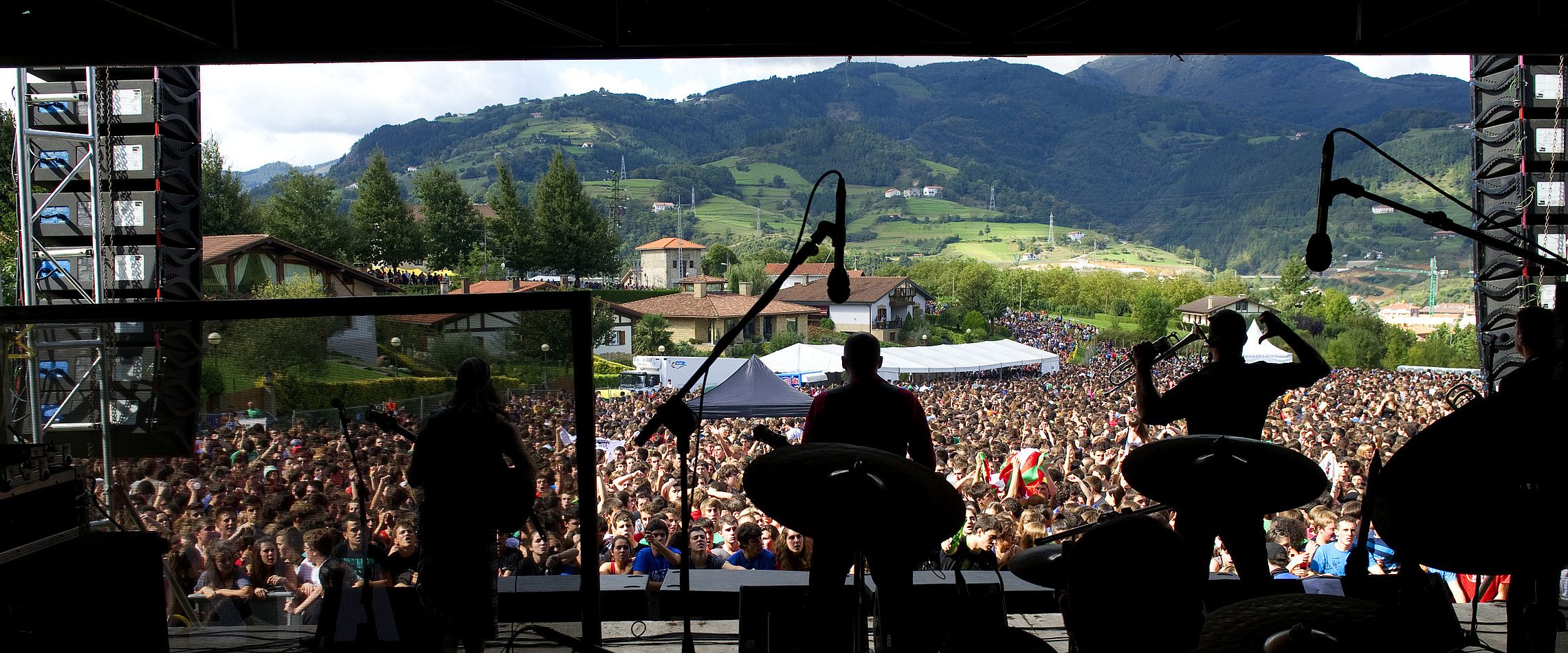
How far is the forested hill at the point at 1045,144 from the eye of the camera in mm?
64000

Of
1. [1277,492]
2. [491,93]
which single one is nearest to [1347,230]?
[1277,492]

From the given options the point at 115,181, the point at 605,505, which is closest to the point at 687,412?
the point at 605,505

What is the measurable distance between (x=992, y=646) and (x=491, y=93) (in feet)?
400

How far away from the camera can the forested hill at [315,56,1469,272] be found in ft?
210

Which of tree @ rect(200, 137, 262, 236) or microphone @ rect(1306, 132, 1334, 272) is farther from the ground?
tree @ rect(200, 137, 262, 236)

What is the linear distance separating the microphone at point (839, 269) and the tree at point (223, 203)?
3711 centimetres

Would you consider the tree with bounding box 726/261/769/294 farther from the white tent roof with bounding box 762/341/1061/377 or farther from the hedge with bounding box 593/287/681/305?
the white tent roof with bounding box 762/341/1061/377

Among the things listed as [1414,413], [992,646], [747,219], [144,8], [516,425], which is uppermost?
[747,219]

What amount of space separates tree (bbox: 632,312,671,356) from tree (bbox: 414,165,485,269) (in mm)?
7219

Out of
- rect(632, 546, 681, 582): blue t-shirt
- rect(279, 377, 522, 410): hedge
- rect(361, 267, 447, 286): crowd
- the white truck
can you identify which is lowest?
the white truck

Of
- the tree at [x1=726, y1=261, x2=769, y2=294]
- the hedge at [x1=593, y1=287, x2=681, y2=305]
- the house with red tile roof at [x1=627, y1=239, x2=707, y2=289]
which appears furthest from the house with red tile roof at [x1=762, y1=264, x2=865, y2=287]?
the house with red tile roof at [x1=627, y1=239, x2=707, y2=289]

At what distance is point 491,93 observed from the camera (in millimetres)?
114688

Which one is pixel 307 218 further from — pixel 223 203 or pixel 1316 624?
pixel 1316 624

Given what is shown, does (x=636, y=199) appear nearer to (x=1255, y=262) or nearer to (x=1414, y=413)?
(x=1255, y=262)
